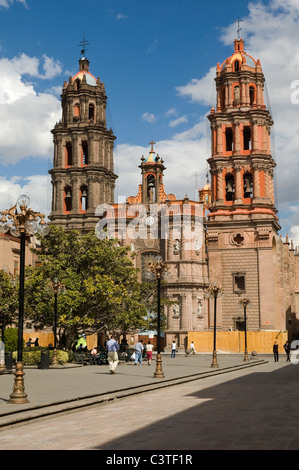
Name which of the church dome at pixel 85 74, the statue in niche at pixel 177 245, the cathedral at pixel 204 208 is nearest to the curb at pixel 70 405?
the cathedral at pixel 204 208

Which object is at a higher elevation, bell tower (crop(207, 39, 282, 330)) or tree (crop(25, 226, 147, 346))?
bell tower (crop(207, 39, 282, 330))

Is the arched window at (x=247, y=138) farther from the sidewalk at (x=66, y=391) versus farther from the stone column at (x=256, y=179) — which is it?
the sidewalk at (x=66, y=391)

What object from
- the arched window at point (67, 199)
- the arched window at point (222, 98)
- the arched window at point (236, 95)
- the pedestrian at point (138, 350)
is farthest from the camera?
the arched window at point (67, 199)

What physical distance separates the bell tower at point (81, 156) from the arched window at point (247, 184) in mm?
16061

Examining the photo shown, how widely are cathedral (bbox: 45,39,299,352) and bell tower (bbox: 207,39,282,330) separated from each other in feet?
0.36

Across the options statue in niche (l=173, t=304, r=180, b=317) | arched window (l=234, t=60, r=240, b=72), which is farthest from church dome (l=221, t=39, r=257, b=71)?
statue in niche (l=173, t=304, r=180, b=317)

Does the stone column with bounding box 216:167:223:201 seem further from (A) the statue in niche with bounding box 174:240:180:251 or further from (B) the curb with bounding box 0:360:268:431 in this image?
(B) the curb with bounding box 0:360:268:431

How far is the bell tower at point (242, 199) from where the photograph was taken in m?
64.9

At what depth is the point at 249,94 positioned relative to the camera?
69688mm

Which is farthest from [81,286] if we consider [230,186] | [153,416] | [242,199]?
[230,186]

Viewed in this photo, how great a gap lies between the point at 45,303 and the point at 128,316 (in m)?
5.88

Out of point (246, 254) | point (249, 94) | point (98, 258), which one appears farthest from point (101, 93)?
point (98, 258)

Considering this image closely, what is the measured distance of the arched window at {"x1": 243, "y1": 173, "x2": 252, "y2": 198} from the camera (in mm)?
67875

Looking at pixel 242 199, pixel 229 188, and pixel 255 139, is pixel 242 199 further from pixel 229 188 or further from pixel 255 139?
pixel 255 139
